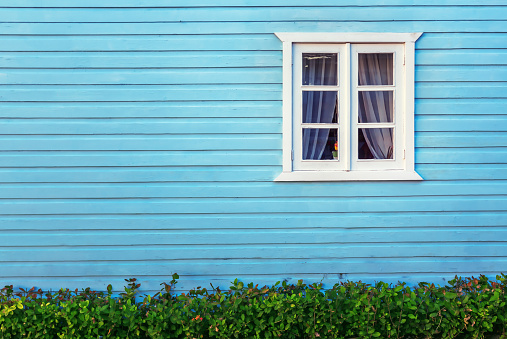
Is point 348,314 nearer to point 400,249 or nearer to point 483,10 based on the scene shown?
point 400,249

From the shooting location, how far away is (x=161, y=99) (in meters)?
A: 4.16

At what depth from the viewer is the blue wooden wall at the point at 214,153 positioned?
13.5ft

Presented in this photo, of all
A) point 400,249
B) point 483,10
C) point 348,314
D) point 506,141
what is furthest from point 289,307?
point 483,10

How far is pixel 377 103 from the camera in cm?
428

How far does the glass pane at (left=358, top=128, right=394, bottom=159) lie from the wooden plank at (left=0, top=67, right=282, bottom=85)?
1006mm

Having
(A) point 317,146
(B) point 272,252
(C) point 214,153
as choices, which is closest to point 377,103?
(A) point 317,146

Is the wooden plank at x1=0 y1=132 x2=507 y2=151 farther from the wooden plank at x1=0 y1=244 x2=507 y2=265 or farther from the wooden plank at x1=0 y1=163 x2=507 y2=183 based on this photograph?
the wooden plank at x1=0 y1=244 x2=507 y2=265

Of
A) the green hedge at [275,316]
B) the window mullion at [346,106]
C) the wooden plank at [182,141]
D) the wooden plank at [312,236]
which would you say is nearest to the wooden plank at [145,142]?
the wooden plank at [182,141]

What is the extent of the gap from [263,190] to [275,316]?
1.14 m

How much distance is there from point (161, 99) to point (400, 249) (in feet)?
8.75

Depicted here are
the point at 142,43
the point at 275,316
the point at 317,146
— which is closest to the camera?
the point at 275,316

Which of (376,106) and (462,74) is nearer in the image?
(462,74)

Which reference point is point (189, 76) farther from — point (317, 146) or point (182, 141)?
point (317, 146)

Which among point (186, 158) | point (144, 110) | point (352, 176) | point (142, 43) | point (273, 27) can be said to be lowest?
point (352, 176)
